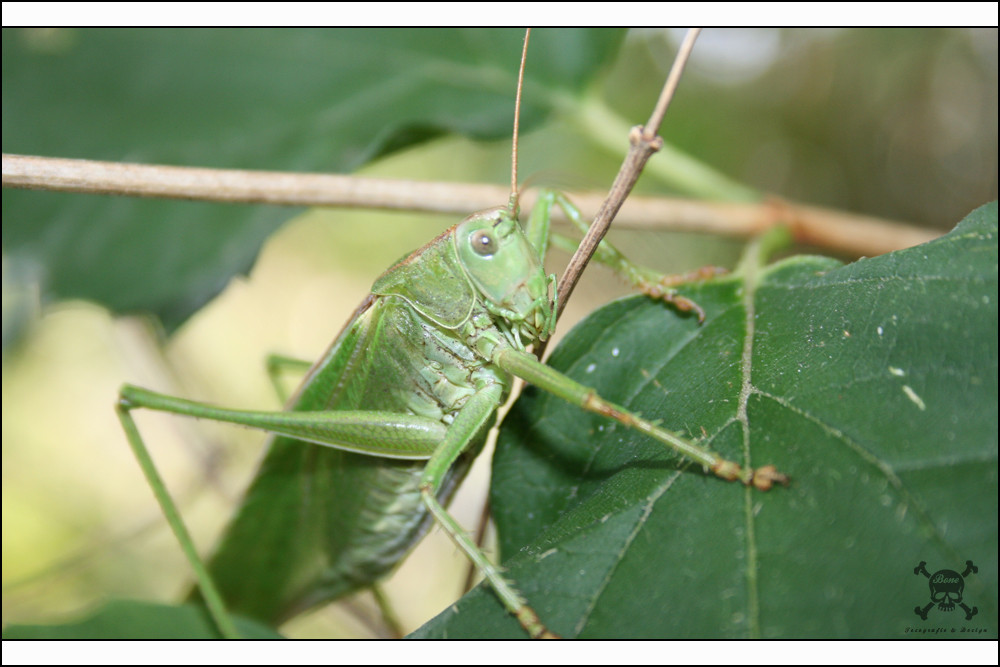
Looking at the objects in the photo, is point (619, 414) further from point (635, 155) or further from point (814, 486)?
point (635, 155)

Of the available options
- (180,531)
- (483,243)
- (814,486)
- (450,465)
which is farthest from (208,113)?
(814,486)

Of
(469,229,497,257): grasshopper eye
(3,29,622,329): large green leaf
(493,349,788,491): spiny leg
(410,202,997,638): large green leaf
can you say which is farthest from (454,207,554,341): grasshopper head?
(3,29,622,329): large green leaf

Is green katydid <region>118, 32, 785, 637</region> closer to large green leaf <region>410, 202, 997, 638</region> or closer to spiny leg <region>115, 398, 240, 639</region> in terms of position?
spiny leg <region>115, 398, 240, 639</region>

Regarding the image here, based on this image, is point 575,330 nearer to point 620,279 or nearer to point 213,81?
point 620,279

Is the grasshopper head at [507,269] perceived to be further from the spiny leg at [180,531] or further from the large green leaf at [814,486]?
the spiny leg at [180,531]

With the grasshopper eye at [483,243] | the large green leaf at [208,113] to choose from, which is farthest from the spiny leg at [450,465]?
the large green leaf at [208,113]

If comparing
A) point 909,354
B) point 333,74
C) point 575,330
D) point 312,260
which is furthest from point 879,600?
point 312,260

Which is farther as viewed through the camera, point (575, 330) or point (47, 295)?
point (47, 295)
